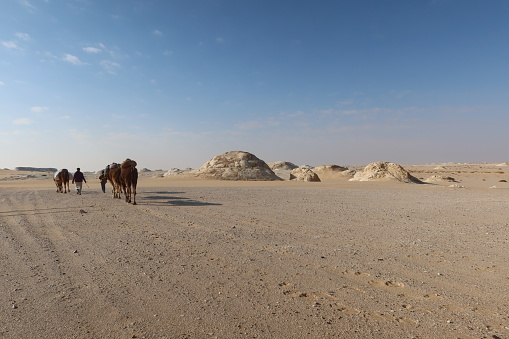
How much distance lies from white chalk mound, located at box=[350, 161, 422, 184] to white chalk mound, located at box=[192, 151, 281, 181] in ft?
36.4

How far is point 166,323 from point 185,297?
699 mm

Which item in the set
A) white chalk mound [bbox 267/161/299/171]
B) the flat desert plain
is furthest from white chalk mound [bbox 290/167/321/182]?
the flat desert plain

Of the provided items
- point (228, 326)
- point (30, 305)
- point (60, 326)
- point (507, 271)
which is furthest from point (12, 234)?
point (507, 271)

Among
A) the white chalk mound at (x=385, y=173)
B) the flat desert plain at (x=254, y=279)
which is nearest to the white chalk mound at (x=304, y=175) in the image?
the white chalk mound at (x=385, y=173)

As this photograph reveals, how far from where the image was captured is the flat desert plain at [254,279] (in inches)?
148

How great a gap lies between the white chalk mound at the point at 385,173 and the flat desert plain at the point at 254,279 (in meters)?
23.6

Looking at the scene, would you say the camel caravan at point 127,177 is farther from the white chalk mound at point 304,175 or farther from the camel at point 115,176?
the white chalk mound at point 304,175

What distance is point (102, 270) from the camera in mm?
5676

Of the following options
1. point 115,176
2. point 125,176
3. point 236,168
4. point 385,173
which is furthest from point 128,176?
point 385,173

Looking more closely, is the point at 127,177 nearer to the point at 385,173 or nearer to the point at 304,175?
the point at 304,175

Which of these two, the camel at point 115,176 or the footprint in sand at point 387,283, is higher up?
the camel at point 115,176

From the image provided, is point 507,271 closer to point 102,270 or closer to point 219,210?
point 102,270

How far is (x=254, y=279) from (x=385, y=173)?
31782 millimetres

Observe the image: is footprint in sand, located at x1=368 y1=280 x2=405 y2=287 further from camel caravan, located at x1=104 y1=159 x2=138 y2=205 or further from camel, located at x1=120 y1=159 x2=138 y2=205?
camel, located at x1=120 y1=159 x2=138 y2=205
